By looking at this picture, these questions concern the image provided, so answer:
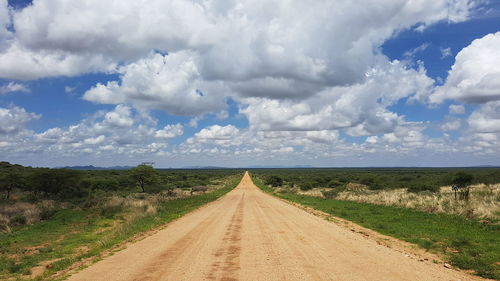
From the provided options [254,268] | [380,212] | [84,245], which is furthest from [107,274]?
[380,212]

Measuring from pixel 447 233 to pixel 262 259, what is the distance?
999 cm

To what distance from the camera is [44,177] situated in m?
40.5

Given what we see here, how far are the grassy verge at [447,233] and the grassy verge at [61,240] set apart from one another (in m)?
12.3

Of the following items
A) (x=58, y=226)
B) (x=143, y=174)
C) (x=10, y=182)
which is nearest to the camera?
(x=58, y=226)

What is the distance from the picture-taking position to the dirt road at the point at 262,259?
9.43 metres

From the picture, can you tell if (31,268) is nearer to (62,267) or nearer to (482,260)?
(62,267)

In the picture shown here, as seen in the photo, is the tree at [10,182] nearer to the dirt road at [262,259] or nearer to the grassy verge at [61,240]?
the grassy verge at [61,240]

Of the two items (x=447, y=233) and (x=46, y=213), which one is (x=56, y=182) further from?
(x=447, y=233)

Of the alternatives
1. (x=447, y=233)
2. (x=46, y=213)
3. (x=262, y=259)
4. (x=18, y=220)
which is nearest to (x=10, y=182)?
(x=46, y=213)

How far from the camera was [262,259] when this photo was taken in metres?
11.1

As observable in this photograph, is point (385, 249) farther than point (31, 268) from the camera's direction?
Yes

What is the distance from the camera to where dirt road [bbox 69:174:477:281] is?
9430 millimetres

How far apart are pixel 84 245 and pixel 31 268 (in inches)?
159

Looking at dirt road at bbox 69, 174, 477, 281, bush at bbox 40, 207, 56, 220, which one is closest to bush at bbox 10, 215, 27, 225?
bush at bbox 40, 207, 56, 220
